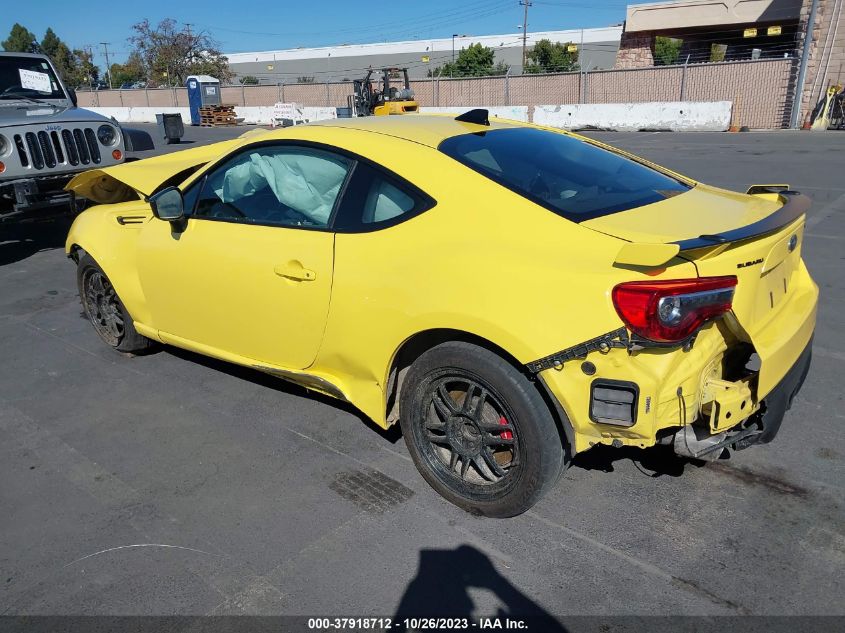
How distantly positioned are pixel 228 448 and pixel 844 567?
287 cm

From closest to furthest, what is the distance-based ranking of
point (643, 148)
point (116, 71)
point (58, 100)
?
point (58, 100)
point (643, 148)
point (116, 71)

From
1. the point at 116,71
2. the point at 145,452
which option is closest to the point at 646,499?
the point at 145,452

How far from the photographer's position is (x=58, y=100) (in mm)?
9062

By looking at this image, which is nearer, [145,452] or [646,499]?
[646,499]

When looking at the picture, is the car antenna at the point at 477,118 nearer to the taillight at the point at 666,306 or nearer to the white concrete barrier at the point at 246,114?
the taillight at the point at 666,306

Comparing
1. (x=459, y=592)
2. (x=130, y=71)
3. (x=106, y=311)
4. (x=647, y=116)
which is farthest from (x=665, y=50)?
(x=130, y=71)

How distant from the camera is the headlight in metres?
8.56

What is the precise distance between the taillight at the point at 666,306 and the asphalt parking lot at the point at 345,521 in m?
0.96

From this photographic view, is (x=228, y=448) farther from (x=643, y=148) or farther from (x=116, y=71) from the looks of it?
(x=116, y=71)

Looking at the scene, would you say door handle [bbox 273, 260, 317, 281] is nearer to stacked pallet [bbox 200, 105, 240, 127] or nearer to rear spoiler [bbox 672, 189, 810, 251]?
rear spoiler [bbox 672, 189, 810, 251]

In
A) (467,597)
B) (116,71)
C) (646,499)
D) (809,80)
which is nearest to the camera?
(467,597)

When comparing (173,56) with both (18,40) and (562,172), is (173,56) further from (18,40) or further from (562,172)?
(562,172)

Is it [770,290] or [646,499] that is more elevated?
[770,290]

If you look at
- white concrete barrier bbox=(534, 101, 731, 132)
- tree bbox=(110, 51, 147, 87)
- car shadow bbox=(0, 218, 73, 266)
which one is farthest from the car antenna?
tree bbox=(110, 51, 147, 87)
